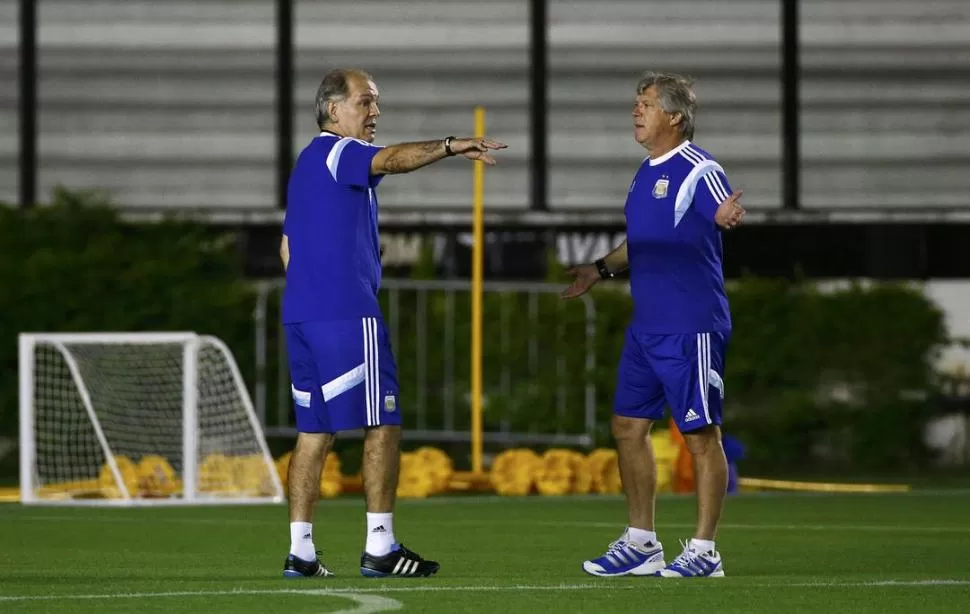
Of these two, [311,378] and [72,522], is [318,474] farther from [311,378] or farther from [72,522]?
[72,522]

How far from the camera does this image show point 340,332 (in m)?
7.94

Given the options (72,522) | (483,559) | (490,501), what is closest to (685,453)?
(490,501)

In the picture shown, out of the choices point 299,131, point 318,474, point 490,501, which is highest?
point 299,131

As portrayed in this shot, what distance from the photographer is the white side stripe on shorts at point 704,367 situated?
8125mm

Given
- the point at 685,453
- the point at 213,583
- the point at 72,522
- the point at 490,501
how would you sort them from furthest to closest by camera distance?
the point at 685,453, the point at 490,501, the point at 72,522, the point at 213,583

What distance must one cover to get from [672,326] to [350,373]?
121 centimetres

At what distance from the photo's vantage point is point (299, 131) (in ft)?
60.6

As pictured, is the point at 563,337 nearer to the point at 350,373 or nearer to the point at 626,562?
the point at 626,562

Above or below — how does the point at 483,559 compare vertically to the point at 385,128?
below

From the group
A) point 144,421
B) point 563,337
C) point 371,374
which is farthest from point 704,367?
point 563,337

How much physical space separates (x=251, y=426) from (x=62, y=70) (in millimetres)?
4698

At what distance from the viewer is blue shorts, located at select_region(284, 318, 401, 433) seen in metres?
7.94

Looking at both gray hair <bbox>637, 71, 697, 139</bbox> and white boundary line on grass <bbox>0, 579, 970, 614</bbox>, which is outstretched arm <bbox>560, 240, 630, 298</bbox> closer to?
gray hair <bbox>637, 71, 697, 139</bbox>

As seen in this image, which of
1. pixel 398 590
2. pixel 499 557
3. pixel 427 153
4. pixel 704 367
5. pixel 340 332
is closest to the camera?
pixel 398 590
